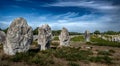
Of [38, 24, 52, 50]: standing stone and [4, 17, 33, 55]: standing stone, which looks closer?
[4, 17, 33, 55]: standing stone

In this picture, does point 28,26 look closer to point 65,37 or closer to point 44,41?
point 44,41

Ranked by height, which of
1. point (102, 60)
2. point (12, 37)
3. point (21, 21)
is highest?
point (21, 21)

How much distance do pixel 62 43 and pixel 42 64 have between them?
23.4 meters

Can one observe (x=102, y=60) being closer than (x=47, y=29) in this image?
Yes

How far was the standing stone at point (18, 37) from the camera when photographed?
78.6 feet

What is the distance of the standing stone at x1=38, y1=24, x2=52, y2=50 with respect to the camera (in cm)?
3042

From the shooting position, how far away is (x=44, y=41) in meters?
30.6

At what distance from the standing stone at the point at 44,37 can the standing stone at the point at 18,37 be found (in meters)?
4.85

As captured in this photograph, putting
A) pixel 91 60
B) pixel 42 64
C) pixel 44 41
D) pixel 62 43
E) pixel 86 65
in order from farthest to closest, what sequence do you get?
A: pixel 62 43 < pixel 44 41 < pixel 91 60 < pixel 86 65 < pixel 42 64

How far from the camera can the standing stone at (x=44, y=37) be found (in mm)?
30425

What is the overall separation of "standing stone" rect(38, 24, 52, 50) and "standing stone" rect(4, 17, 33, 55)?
15.9 feet

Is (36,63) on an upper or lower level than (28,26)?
lower

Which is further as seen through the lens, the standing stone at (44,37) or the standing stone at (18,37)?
the standing stone at (44,37)

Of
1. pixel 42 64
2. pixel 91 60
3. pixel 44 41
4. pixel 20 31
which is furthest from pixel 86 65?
pixel 44 41
